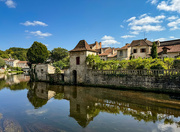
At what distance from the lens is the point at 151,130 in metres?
6.71

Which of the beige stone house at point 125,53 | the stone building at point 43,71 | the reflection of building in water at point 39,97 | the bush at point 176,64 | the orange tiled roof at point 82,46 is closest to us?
the reflection of building in water at point 39,97

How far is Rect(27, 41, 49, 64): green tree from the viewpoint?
149 feet

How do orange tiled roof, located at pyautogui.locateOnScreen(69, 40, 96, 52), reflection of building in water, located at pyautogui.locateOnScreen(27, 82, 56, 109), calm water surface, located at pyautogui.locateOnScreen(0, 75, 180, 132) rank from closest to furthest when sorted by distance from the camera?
calm water surface, located at pyautogui.locateOnScreen(0, 75, 180, 132) → reflection of building in water, located at pyautogui.locateOnScreen(27, 82, 56, 109) → orange tiled roof, located at pyautogui.locateOnScreen(69, 40, 96, 52)

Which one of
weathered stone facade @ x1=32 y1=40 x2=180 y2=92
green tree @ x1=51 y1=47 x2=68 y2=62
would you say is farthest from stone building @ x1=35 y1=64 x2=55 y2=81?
green tree @ x1=51 y1=47 x2=68 y2=62

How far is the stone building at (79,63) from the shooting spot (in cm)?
2073

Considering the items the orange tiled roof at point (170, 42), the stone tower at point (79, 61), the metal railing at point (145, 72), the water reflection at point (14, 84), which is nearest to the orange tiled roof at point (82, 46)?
the stone tower at point (79, 61)

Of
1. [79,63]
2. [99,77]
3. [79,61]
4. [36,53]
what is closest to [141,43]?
[99,77]

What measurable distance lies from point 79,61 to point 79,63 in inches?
14.1

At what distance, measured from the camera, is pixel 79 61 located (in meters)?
21.3

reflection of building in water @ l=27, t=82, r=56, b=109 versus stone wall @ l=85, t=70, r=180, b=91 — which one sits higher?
stone wall @ l=85, t=70, r=180, b=91

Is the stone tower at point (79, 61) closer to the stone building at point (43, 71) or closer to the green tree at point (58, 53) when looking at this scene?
the stone building at point (43, 71)

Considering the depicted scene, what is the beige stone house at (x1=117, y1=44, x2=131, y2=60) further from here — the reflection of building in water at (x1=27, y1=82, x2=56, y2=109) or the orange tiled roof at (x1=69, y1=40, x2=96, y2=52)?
the reflection of building in water at (x1=27, y1=82, x2=56, y2=109)

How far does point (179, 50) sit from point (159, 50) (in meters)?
4.18

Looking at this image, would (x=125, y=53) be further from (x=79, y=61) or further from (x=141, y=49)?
(x=79, y=61)
